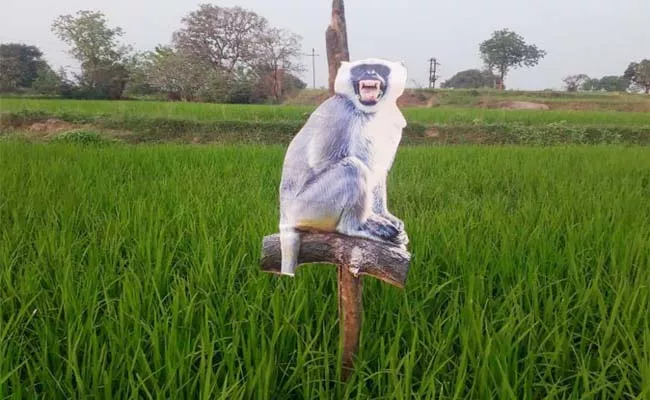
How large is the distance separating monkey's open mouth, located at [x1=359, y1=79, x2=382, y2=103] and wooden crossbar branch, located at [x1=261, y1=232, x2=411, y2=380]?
24 cm

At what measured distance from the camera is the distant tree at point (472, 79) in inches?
736

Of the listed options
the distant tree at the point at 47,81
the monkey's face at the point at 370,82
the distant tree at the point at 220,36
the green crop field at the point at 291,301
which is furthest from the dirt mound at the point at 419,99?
the monkey's face at the point at 370,82

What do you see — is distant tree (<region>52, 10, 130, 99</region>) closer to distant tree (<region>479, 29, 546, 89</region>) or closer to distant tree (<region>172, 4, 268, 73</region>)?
distant tree (<region>172, 4, 268, 73</region>)

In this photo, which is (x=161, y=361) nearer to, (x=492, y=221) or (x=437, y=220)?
(x=437, y=220)

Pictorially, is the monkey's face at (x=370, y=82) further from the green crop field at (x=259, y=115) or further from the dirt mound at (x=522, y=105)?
the dirt mound at (x=522, y=105)

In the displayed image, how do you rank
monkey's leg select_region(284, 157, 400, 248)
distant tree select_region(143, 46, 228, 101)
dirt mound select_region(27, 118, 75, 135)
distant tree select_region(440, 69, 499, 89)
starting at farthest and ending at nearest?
distant tree select_region(440, 69, 499, 89) < distant tree select_region(143, 46, 228, 101) < dirt mound select_region(27, 118, 75, 135) < monkey's leg select_region(284, 157, 400, 248)

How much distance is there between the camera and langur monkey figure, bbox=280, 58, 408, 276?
87cm

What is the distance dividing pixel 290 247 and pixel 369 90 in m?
0.31

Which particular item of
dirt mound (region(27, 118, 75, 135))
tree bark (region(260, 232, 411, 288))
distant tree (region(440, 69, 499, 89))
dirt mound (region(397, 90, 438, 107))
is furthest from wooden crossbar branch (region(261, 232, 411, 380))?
distant tree (region(440, 69, 499, 89))

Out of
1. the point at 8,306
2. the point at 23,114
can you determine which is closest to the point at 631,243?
the point at 8,306

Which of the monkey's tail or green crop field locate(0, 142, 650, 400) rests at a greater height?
the monkey's tail

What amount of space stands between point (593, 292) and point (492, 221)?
2.46ft

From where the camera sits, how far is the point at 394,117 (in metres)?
0.90

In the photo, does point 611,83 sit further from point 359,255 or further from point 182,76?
point 359,255
